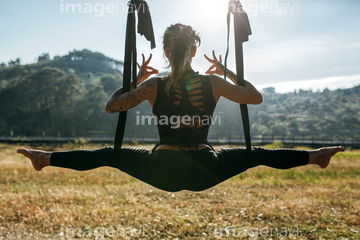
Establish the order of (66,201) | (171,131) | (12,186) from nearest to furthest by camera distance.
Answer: (171,131)
(66,201)
(12,186)

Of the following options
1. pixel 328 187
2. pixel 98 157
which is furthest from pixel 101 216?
pixel 328 187

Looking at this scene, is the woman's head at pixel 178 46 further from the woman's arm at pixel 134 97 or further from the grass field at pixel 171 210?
the grass field at pixel 171 210

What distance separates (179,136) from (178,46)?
85cm

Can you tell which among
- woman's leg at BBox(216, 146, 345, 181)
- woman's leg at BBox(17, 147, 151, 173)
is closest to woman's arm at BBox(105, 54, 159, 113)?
woman's leg at BBox(17, 147, 151, 173)

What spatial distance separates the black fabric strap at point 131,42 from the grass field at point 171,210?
5526 millimetres

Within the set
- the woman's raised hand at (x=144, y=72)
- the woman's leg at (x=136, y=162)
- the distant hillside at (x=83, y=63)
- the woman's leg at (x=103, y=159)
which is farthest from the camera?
the distant hillside at (x=83, y=63)

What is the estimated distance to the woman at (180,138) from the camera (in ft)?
7.65

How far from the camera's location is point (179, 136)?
242 centimetres

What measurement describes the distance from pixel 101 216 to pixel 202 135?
23.0 ft

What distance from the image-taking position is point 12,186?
448 inches

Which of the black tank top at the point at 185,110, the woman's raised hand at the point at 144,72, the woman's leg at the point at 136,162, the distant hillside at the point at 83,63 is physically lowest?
the woman's leg at the point at 136,162

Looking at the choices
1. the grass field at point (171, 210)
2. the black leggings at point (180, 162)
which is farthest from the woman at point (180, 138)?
the grass field at point (171, 210)

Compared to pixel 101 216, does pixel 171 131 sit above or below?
above

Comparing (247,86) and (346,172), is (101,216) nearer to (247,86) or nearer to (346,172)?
(247,86)
